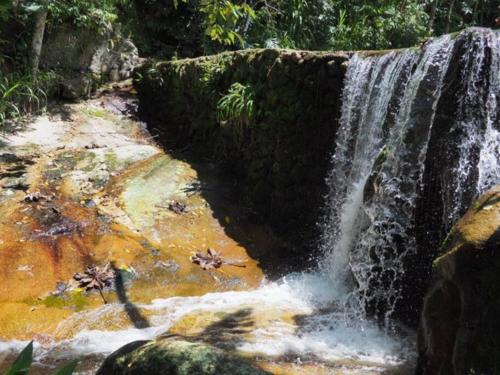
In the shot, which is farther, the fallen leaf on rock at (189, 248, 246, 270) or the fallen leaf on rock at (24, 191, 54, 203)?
the fallen leaf on rock at (24, 191, 54, 203)

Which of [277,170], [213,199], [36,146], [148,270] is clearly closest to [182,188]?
[213,199]

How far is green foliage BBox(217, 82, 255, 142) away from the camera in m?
7.50

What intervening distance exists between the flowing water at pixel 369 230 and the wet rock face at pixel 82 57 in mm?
6327

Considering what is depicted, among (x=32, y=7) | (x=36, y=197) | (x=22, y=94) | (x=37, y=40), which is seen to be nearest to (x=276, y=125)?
(x=36, y=197)

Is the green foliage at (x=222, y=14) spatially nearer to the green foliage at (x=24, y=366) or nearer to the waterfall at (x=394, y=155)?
the green foliage at (x=24, y=366)

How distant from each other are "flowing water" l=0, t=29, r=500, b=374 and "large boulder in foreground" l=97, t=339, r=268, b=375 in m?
0.83

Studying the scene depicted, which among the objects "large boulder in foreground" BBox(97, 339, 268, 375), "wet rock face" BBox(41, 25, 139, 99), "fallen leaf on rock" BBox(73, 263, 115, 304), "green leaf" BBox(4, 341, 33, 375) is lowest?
"fallen leaf on rock" BBox(73, 263, 115, 304)

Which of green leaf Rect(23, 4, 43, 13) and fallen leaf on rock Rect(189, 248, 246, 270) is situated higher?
green leaf Rect(23, 4, 43, 13)

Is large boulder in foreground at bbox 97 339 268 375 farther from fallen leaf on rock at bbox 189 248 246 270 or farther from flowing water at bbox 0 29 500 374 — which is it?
fallen leaf on rock at bbox 189 248 246 270

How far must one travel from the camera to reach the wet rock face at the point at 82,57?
990 cm

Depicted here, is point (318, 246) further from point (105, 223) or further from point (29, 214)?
point (29, 214)

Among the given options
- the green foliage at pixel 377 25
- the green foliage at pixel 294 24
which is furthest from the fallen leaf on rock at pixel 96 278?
the green foliage at pixel 377 25

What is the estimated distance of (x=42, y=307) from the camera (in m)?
4.91

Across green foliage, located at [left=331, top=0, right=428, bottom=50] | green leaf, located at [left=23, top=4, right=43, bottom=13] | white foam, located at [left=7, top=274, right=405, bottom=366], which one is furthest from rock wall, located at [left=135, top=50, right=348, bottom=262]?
green foliage, located at [left=331, top=0, right=428, bottom=50]
